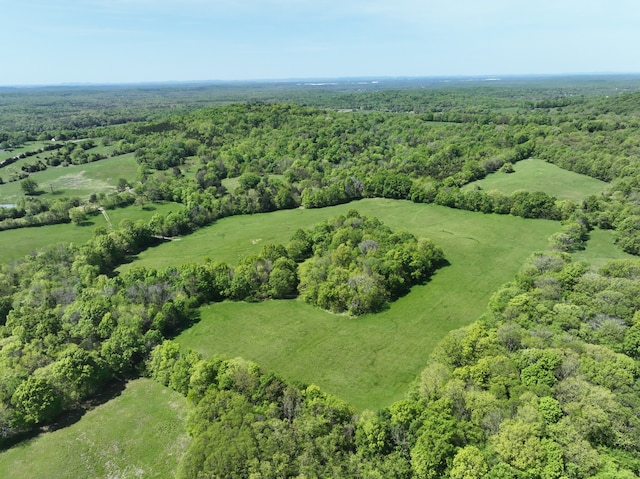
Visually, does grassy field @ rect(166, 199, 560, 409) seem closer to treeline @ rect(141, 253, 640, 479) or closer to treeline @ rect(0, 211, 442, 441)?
treeline @ rect(0, 211, 442, 441)

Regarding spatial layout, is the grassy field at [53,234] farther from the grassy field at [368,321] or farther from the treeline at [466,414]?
the treeline at [466,414]

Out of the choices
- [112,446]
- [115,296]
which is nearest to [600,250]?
[112,446]

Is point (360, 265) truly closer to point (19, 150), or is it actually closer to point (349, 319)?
point (349, 319)

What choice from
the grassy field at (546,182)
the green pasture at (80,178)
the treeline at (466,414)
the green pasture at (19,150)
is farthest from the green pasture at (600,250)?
the green pasture at (19,150)

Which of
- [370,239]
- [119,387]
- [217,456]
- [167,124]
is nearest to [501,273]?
[370,239]

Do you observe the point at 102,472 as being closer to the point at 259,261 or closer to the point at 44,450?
the point at 44,450

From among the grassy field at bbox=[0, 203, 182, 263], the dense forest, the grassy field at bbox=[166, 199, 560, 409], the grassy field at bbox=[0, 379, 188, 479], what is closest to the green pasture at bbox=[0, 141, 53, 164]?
the dense forest
